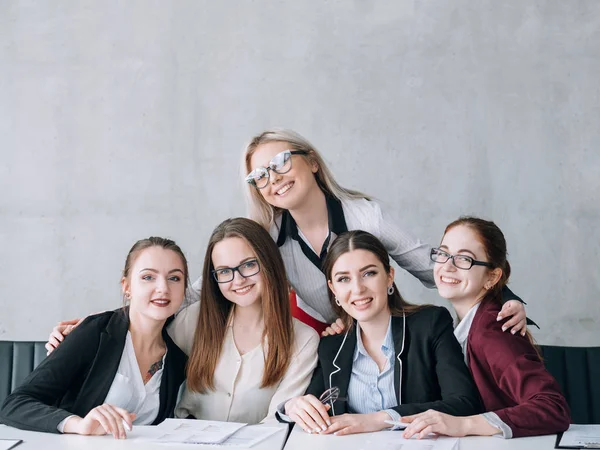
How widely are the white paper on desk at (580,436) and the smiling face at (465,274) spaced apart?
606 millimetres

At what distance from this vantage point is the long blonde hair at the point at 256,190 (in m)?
3.36

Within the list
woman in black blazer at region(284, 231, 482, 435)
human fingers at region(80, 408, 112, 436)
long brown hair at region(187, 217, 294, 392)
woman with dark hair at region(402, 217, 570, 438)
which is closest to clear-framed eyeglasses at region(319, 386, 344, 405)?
woman in black blazer at region(284, 231, 482, 435)

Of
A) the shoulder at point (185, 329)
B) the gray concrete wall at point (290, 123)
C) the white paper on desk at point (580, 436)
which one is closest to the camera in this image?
the white paper on desk at point (580, 436)

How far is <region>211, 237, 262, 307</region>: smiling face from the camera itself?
9.96 ft

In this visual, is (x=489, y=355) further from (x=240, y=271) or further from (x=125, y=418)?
(x=125, y=418)

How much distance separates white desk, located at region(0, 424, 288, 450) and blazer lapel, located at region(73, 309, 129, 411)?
266 mm

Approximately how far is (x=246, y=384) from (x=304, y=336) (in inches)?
11.2

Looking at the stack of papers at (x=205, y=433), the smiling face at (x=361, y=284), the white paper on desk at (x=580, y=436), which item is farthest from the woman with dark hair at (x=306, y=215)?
the white paper on desk at (x=580, y=436)

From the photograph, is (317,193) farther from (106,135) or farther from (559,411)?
(106,135)

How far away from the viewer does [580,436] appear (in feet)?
7.91

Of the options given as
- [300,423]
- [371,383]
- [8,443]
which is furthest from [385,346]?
[8,443]

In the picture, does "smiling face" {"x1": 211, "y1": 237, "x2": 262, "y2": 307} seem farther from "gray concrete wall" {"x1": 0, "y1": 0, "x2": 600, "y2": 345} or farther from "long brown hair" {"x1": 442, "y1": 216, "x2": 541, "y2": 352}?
"gray concrete wall" {"x1": 0, "y1": 0, "x2": 600, "y2": 345}

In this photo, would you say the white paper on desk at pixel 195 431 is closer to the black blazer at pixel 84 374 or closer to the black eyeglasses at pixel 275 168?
the black blazer at pixel 84 374

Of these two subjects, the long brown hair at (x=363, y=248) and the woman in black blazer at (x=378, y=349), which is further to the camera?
the long brown hair at (x=363, y=248)
